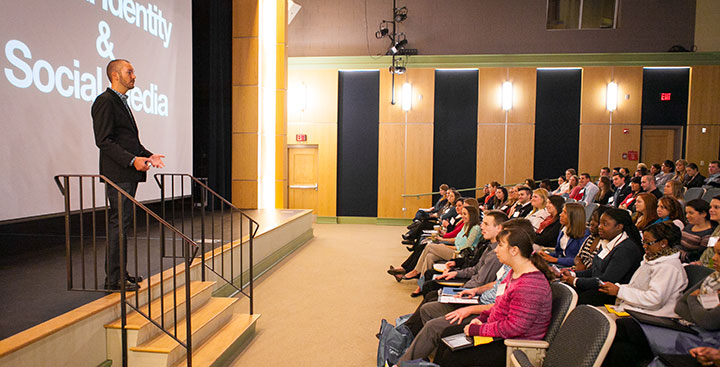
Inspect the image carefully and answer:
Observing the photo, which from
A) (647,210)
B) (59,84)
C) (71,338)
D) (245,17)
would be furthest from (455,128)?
(71,338)

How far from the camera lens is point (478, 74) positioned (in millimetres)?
10578

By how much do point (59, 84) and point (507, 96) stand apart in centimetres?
900

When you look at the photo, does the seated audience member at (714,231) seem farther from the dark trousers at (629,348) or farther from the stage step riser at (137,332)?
the stage step riser at (137,332)

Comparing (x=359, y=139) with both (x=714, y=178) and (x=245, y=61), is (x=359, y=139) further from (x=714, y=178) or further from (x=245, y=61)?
(x=714, y=178)

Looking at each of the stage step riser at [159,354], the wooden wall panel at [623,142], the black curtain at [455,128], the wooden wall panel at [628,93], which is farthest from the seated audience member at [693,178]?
the stage step riser at [159,354]

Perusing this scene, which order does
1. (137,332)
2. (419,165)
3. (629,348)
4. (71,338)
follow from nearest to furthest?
(629,348)
(71,338)
(137,332)
(419,165)

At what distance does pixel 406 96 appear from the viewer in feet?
35.0

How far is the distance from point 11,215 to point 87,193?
97cm

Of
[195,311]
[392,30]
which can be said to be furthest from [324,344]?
[392,30]

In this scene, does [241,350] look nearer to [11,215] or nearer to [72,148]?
[11,215]

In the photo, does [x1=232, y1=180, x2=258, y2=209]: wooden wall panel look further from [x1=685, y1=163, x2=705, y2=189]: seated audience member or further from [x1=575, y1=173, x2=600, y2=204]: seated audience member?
[x1=685, y1=163, x2=705, y2=189]: seated audience member

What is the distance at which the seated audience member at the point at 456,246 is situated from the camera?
480 cm

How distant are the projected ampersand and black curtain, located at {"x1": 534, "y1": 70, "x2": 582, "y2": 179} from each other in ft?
29.3

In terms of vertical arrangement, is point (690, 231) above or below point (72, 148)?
below
